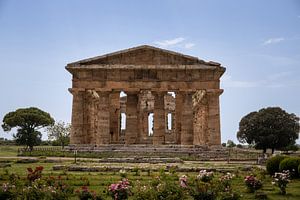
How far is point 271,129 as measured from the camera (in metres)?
67.4

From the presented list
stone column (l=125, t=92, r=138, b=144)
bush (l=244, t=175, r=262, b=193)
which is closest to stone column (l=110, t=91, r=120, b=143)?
stone column (l=125, t=92, r=138, b=144)

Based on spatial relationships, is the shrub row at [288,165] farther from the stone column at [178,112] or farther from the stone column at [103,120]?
the stone column at [103,120]

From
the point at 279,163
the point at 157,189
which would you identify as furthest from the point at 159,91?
the point at 157,189

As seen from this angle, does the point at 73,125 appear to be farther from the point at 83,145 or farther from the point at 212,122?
the point at 212,122

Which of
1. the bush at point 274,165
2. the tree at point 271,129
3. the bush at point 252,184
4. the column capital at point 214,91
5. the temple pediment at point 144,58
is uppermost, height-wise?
the temple pediment at point 144,58

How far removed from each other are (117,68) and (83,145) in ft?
31.0

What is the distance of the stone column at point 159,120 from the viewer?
48656mm

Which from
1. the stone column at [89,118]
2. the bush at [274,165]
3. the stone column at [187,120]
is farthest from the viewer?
the stone column at [89,118]

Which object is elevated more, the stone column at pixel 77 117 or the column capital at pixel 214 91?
the column capital at pixel 214 91

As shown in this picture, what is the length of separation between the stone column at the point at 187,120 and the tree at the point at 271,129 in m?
22.0

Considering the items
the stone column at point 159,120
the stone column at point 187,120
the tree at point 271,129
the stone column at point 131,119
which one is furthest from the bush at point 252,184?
the tree at point 271,129

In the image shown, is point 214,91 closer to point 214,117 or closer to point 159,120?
point 214,117

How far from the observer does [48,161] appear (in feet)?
109

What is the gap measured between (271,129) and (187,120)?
24.6 metres
